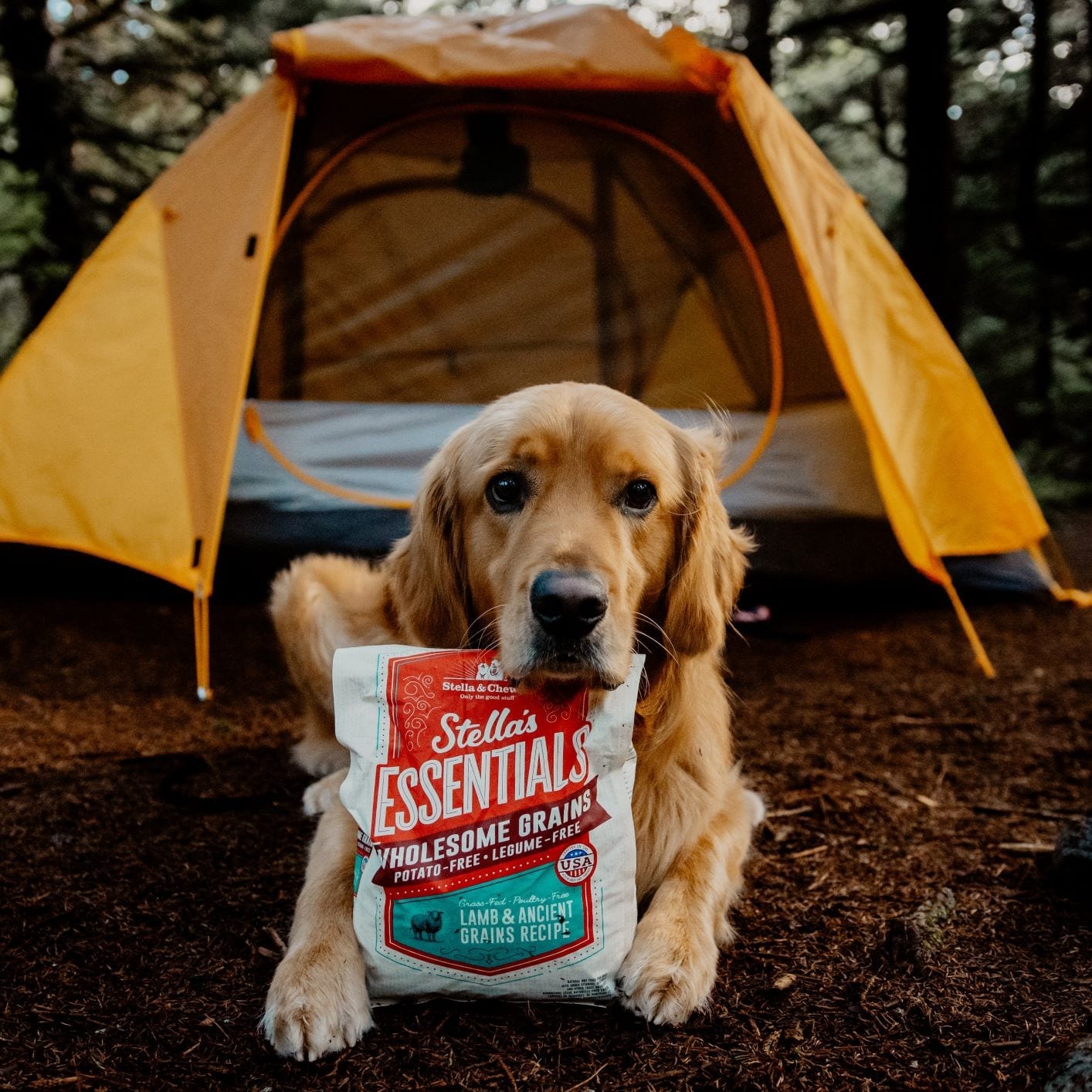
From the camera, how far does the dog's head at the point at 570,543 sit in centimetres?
167

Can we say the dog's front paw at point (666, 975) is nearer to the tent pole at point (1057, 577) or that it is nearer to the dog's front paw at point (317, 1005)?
the dog's front paw at point (317, 1005)

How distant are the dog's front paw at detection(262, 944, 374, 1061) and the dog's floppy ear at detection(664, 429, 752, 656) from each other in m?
0.96

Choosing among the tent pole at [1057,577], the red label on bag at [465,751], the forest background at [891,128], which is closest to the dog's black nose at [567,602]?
the red label on bag at [465,751]

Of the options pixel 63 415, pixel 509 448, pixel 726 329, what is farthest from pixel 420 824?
pixel 726 329

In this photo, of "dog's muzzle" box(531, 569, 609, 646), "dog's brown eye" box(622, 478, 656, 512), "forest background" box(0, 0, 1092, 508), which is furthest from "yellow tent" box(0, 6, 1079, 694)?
"dog's muzzle" box(531, 569, 609, 646)

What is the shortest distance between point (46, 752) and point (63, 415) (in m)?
1.33

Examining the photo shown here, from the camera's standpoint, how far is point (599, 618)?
167 centimetres

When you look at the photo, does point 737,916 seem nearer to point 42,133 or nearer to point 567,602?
point 567,602

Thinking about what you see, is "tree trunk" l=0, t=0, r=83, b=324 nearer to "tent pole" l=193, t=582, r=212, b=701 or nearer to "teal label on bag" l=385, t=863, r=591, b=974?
"tent pole" l=193, t=582, r=212, b=701

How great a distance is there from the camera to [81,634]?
13.2 feet

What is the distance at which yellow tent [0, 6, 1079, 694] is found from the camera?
11.3 ft

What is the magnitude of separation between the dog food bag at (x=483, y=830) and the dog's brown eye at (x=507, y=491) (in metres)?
0.44

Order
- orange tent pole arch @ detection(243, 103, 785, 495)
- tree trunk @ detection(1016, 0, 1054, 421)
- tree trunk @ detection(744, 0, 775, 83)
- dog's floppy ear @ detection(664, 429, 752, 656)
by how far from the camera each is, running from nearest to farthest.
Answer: dog's floppy ear @ detection(664, 429, 752, 656)
orange tent pole arch @ detection(243, 103, 785, 495)
tree trunk @ detection(744, 0, 775, 83)
tree trunk @ detection(1016, 0, 1054, 421)

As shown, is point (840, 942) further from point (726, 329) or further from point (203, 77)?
point (203, 77)
